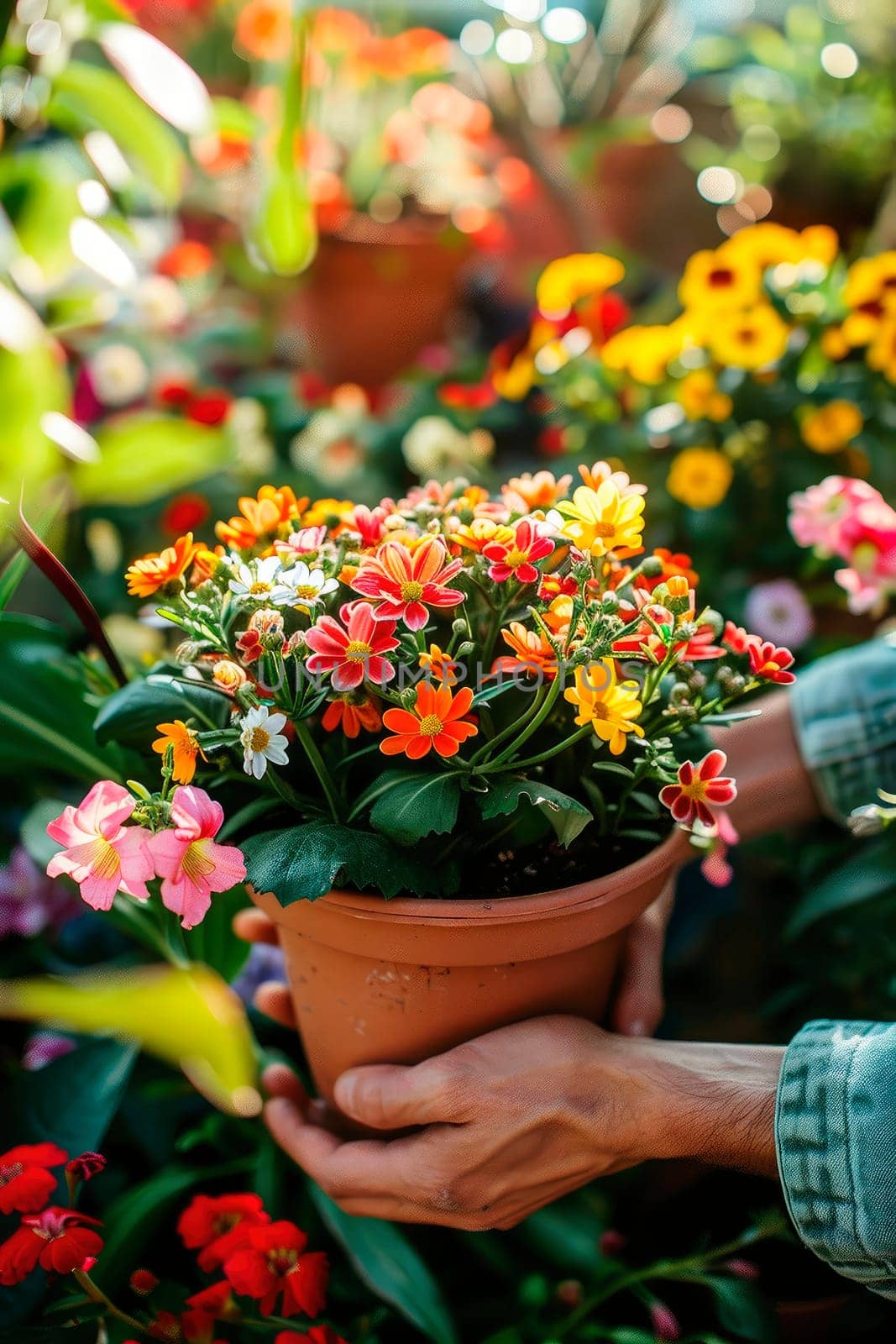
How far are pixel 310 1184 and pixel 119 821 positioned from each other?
0.37 meters

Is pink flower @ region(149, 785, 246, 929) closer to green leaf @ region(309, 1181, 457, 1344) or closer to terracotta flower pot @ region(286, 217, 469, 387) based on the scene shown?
green leaf @ region(309, 1181, 457, 1344)

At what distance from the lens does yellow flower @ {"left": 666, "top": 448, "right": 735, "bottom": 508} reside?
→ 101 centimetres

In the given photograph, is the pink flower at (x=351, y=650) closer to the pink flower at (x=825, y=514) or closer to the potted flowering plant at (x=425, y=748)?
the potted flowering plant at (x=425, y=748)

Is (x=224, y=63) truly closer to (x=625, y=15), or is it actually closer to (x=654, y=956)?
(x=625, y=15)

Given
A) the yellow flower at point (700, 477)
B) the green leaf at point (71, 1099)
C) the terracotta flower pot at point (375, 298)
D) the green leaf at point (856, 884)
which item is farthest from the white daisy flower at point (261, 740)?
the terracotta flower pot at point (375, 298)

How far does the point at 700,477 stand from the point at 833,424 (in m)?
0.13

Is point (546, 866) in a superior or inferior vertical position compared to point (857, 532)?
inferior

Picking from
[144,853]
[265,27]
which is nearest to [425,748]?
[144,853]

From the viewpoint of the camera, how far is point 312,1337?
1.71 feet

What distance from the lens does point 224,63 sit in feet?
6.13

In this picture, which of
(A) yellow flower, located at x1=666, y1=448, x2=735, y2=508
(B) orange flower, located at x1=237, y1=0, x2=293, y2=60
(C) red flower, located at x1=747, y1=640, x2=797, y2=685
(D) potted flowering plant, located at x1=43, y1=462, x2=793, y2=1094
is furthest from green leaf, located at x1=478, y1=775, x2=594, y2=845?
(B) orange flower, located at x1=237, y1=0, x2=293, y2=60

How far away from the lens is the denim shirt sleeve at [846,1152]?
0.49 metres

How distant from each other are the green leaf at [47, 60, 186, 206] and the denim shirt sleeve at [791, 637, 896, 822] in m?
0.54

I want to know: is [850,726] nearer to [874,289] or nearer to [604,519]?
[604,519]
